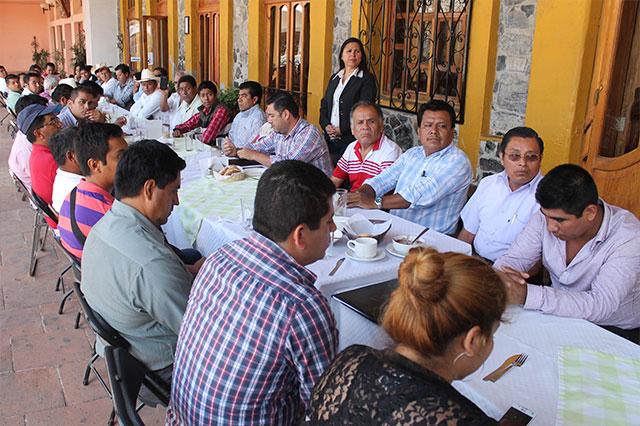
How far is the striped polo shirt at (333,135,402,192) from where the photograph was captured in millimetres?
3545

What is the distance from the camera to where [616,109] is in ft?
11.9

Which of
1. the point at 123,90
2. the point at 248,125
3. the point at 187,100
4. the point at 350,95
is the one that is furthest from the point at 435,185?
the point at 123,90

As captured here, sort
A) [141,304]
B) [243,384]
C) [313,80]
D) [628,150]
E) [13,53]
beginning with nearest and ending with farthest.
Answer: [243,384] < [141,304] < [628,150] < [313,80] < [13,53]

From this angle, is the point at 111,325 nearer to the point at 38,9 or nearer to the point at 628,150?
the point at 628,150

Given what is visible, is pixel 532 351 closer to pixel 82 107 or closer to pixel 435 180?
pixel 435 180

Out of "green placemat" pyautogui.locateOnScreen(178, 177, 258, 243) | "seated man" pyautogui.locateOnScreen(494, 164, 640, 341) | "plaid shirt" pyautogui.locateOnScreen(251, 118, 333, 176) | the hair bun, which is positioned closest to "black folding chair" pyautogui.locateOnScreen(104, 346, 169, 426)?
the hair bun

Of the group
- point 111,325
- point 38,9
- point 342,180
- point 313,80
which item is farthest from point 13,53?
point 111,325

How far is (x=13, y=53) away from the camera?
2425 cm

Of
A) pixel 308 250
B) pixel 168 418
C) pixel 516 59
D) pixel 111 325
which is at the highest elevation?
pixel 516 59

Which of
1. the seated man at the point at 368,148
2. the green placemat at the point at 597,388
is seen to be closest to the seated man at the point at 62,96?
the seated man at the point at 368,148

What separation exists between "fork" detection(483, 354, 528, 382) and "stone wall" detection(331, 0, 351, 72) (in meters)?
4.92

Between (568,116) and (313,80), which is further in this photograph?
(313,80)

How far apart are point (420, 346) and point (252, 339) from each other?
0.36m

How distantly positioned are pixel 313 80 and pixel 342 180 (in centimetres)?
306
